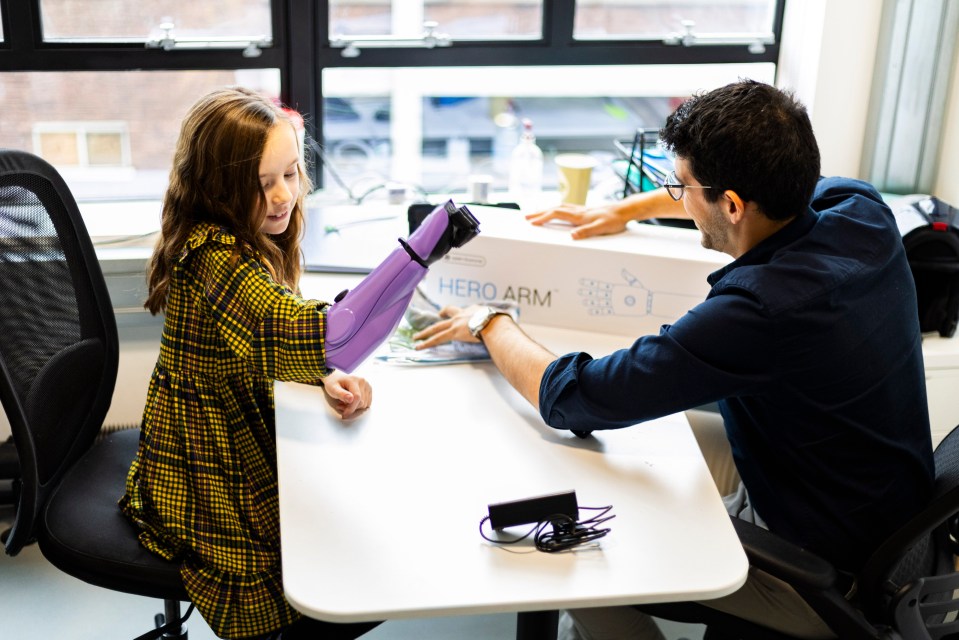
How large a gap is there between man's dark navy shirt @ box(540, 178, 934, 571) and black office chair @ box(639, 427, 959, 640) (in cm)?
7

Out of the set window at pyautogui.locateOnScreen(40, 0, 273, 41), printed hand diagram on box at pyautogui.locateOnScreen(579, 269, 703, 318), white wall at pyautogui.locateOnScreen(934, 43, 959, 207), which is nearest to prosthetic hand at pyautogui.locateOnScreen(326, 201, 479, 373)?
printed hand diagram on box at pyautogui.locateOnScreen(579, 269, 703, 318)

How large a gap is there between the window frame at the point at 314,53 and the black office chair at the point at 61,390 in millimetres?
847

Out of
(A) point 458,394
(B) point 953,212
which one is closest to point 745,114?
(A) point 458,394

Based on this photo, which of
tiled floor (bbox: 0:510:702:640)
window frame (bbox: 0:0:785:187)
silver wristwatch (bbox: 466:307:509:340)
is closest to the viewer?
silver wristwatch (bbox: 466:307:509:340)

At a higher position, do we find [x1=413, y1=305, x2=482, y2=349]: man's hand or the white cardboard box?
the white cardboard box

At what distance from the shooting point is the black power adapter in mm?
1328

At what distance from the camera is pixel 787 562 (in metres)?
1.37

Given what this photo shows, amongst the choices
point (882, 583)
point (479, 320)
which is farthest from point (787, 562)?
point (479, 320)

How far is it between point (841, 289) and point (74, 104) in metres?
1.99

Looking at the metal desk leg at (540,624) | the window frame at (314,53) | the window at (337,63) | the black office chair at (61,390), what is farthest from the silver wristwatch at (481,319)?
the window at (337,63)

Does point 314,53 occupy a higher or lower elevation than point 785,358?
higher

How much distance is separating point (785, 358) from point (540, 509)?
410mm

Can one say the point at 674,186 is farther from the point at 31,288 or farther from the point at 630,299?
the point at 31,288

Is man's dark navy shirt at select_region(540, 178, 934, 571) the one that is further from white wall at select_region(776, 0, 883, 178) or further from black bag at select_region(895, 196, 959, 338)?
white wall at select_region(776, 0, 883, 178)
